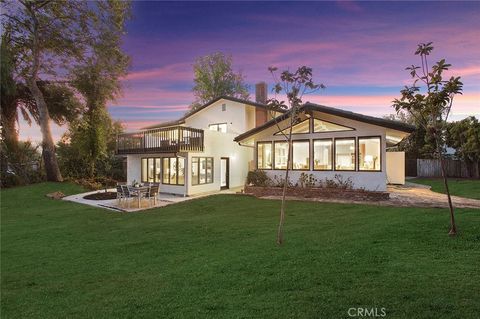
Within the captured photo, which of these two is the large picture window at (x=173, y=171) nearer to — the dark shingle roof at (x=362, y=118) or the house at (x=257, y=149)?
the house at (x=257, y=149)

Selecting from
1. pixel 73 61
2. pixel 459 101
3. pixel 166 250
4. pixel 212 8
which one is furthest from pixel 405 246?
pixel 73 61

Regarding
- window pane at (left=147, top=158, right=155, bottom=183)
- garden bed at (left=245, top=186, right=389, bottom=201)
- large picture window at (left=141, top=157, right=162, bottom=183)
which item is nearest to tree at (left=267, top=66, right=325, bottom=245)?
garden bed at (left=245, top=186, right=389, bottom=201)

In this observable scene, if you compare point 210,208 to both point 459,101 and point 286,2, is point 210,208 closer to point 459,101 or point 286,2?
point 286,2

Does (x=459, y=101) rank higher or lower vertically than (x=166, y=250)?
higher

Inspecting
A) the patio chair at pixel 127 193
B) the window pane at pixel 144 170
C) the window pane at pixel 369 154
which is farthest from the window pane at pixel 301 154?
the window pane at pixel 144 170

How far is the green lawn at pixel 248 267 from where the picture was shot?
351cm

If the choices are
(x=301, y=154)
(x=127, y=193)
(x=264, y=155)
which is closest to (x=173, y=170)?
(x=127, y=193)

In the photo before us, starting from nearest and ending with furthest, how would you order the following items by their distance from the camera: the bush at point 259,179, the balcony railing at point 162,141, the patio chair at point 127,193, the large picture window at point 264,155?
1. the patio chair at point 127,193
2. the bush at point 259,179
3. the balcony railing at point 162,141
4. the large picture window at point 264,155

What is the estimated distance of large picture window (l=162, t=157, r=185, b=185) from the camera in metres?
16.9

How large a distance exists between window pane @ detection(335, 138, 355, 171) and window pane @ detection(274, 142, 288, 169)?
2780 mm

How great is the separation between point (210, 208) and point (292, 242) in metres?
6.12

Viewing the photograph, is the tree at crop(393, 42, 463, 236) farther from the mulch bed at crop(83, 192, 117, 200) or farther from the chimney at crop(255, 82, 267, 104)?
the chimney at crop(255, 82, 267, 104)

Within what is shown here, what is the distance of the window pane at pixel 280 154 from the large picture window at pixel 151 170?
23.7ft

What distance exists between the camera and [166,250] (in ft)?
21.2
